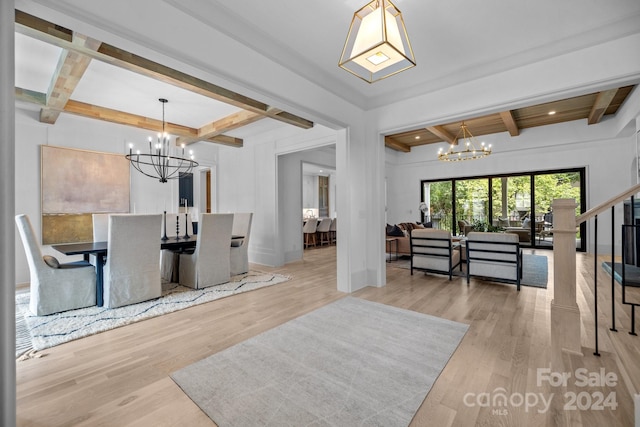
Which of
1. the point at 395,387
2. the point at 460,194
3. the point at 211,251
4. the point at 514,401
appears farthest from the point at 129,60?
the point at 460,194

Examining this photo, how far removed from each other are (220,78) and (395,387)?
2835 millimetres

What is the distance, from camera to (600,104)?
512cm

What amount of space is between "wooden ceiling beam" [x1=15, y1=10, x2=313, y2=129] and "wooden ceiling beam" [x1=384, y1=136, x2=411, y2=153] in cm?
439

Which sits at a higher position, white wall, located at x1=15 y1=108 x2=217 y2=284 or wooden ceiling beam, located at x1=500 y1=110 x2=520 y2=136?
wooden ceiling beam, located at x1=500 y1=110 x2=520 y2=136

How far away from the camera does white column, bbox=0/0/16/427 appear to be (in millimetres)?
1347

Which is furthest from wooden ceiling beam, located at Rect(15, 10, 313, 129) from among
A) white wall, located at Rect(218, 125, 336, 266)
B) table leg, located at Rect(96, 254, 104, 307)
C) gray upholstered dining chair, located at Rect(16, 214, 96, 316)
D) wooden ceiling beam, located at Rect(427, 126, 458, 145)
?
wooden ceiling beam, located at Rect(427, 126, 458, 145)

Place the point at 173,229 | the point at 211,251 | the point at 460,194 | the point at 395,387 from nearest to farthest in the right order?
the point at 395,387 → the point at 211,251 → the point at 173,229 → the point at 460,194

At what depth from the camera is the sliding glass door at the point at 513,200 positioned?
7.33 m

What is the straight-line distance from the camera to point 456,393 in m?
1.77

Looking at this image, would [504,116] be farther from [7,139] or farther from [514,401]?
[7,139]

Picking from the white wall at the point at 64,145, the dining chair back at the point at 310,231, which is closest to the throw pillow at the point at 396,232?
the dining chair back at the point at 310,231

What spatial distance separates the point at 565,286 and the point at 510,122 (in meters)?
5.28

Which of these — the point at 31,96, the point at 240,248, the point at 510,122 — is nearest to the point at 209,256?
the point at 240,248

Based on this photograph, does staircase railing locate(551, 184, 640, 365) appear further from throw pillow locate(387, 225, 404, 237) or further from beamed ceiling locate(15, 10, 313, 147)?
throw pillow locate(387, 225, 404, 237)
